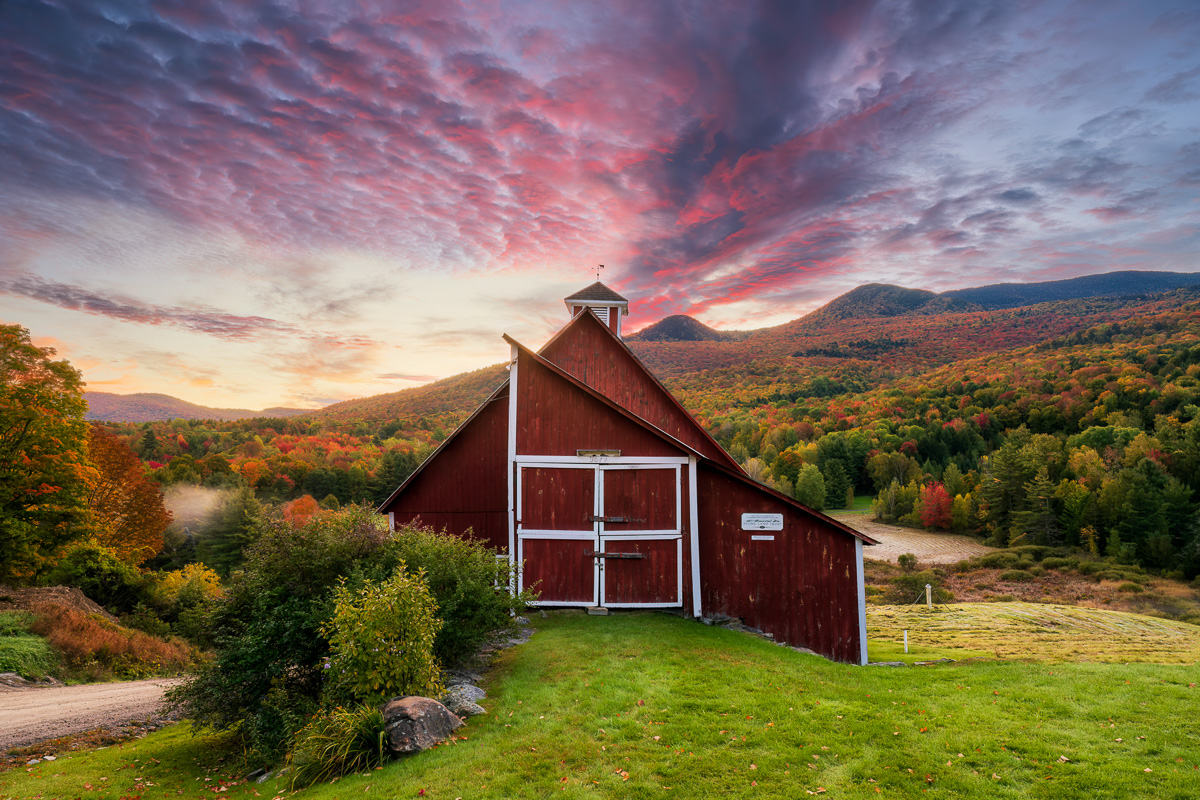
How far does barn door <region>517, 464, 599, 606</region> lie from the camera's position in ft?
42.6

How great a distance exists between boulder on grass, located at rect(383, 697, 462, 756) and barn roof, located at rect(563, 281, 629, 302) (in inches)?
571

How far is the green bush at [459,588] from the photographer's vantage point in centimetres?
901

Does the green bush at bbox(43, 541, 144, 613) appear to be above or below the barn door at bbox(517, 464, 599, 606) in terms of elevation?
below

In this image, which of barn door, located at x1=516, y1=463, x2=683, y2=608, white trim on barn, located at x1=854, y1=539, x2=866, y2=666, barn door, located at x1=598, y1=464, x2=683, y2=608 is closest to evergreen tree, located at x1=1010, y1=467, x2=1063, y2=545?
white trim on barn, located at x1=854, y1=539, x2=866, y2=666

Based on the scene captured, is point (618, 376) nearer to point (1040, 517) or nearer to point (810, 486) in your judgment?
point (810, 486)

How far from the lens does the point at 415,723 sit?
6801 millimetres

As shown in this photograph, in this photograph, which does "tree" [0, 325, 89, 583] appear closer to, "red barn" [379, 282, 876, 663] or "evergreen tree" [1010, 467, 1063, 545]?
"red barn" [379, 282, 876, 663]

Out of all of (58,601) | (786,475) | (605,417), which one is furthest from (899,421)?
(58,601)

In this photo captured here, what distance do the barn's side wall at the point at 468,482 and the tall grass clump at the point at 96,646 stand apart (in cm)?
1056

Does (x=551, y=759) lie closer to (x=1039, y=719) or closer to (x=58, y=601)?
(x=1039, y=719)

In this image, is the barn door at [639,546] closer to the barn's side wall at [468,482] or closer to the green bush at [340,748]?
the barn's side wall at [468,482]

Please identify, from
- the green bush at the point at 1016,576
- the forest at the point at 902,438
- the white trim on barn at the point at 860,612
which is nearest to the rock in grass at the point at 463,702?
the white trim on barn at the point at 860,612

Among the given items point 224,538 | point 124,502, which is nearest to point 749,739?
point 124,502

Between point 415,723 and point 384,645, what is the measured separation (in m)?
1.08
